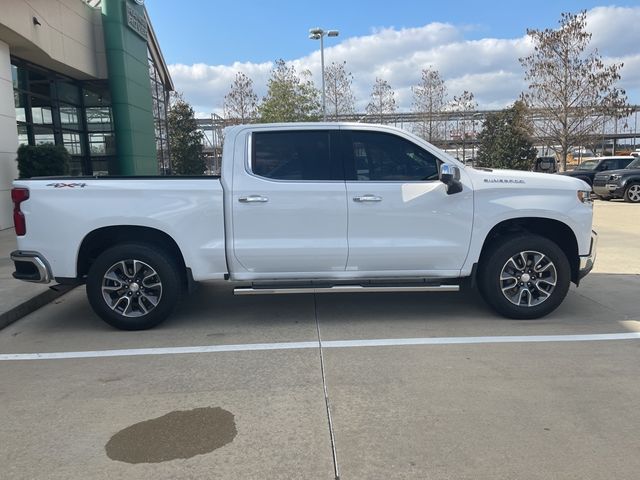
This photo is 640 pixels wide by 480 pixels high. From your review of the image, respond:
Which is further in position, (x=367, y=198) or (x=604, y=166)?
(x=604, y=166)

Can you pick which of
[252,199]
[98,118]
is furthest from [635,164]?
[98,118]

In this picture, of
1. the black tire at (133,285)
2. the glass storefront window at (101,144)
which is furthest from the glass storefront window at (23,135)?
the black tire at (133,285)

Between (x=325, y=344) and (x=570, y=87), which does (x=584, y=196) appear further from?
(x=570, y=87)

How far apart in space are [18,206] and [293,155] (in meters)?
2.76

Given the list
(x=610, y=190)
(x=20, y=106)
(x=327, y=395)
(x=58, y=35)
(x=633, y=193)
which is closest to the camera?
(x=327, y=395)

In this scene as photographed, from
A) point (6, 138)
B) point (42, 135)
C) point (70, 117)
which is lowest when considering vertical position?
point (6, 138)

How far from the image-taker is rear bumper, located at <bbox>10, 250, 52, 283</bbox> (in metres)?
5.25

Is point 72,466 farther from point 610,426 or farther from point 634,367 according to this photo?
point 634,367

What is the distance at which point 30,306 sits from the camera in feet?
20.9

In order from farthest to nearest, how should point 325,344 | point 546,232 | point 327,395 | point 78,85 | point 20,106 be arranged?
point 78,85 → point 20,106 → point 546,232 → point 325,344 → point 327,395

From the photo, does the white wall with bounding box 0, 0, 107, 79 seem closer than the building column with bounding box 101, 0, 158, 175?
Yes

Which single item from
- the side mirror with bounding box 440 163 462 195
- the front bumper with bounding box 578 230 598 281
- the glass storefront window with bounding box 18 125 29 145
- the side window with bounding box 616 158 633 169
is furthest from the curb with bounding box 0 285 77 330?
the side window with bounding box 616 158 633 169

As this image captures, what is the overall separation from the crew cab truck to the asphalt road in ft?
1.62

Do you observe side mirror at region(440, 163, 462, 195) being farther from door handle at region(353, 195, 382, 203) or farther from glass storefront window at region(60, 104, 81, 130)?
glass storefront window at region(60, 104, 81, 130)
